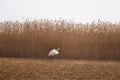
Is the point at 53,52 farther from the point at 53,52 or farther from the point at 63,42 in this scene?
Result: the point at 63,42

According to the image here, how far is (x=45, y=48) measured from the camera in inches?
343

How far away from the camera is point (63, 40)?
348 inches

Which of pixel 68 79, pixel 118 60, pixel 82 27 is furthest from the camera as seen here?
pixel 82 27

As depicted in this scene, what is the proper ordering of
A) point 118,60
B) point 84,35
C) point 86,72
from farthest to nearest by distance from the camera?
point 84,35 < point 118,60 < point 86,72

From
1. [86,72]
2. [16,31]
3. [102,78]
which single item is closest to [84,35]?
[16,31]

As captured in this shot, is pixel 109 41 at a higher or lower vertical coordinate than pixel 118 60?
higher

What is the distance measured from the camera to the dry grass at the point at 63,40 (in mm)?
8523

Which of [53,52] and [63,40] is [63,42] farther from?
[53,52]

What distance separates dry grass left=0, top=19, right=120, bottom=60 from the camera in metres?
8.52

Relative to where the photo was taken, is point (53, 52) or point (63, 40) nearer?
point (53, 52)

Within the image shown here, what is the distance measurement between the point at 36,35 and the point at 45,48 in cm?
66

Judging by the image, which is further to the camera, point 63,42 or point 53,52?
point 63,42

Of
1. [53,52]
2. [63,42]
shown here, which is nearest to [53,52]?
[53,52]

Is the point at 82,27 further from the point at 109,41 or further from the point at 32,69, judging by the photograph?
the point at 32,69
